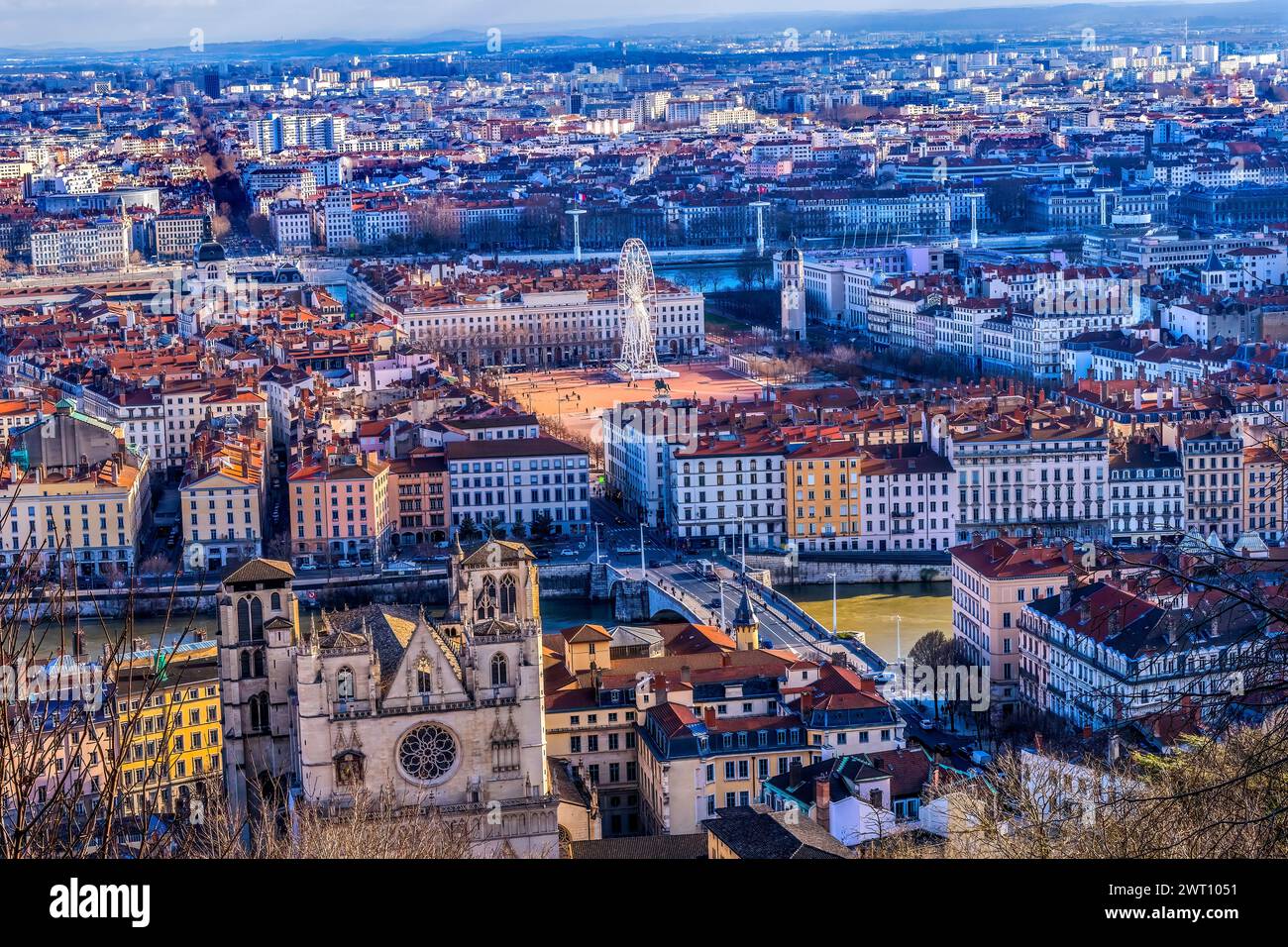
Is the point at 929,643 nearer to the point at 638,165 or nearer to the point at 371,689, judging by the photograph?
the point at 371,689

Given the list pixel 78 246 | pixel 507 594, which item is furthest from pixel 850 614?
pixel 78 246

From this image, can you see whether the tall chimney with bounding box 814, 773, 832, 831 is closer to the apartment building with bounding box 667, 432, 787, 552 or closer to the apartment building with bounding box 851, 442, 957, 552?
the apartment building with bounding box 851, 442, 957, 552

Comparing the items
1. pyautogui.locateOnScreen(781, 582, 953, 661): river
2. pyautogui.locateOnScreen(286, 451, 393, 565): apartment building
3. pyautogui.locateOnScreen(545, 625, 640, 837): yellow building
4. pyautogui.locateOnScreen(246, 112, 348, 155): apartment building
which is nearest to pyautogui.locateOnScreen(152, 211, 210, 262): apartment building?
pyautogui.locateOnScreen(246, 112, 348, 155): apartment building

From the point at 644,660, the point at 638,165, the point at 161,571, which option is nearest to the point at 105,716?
the point at 644,660

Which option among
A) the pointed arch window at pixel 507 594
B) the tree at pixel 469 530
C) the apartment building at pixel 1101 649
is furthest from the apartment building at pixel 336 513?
the pointed arch window at pixel 507 594

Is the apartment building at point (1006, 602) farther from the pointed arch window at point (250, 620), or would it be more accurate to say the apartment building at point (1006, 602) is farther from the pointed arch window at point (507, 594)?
the pointed arch window at point (250, 620)
